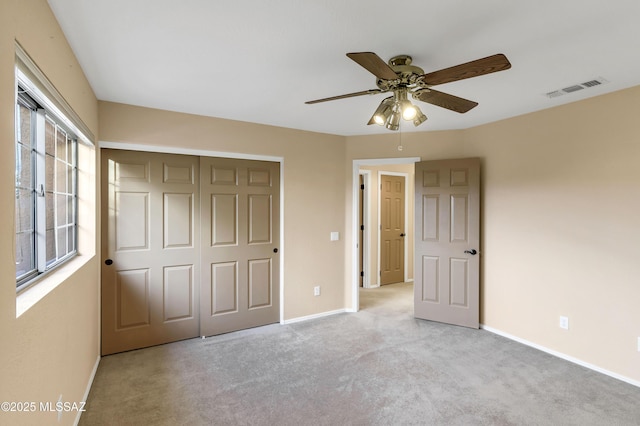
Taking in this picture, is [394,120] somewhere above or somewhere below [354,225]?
above

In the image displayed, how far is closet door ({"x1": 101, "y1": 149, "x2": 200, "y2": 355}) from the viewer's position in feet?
9.89

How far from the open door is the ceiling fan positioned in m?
1.73

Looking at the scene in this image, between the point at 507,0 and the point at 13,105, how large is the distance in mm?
2155

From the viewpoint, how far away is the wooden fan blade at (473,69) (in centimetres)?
151

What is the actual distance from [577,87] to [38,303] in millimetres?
3809

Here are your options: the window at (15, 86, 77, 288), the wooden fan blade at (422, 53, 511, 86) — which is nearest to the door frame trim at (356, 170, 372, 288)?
the wooden fan blade at (422, 53, 511, 86)

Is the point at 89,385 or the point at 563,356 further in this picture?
the point at 563,356

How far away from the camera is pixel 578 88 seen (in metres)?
2.59

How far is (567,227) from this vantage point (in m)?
2.96

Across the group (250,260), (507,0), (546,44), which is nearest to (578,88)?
(546,44)

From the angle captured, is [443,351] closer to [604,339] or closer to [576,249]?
[604,339]

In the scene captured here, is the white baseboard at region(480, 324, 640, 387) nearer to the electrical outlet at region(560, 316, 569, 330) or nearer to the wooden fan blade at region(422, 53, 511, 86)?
the electrical outlet at region(560, 316, 569, 330)

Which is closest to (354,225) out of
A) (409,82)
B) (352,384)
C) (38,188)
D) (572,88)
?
(352,384)

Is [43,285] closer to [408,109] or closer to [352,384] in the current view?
[352,384]
